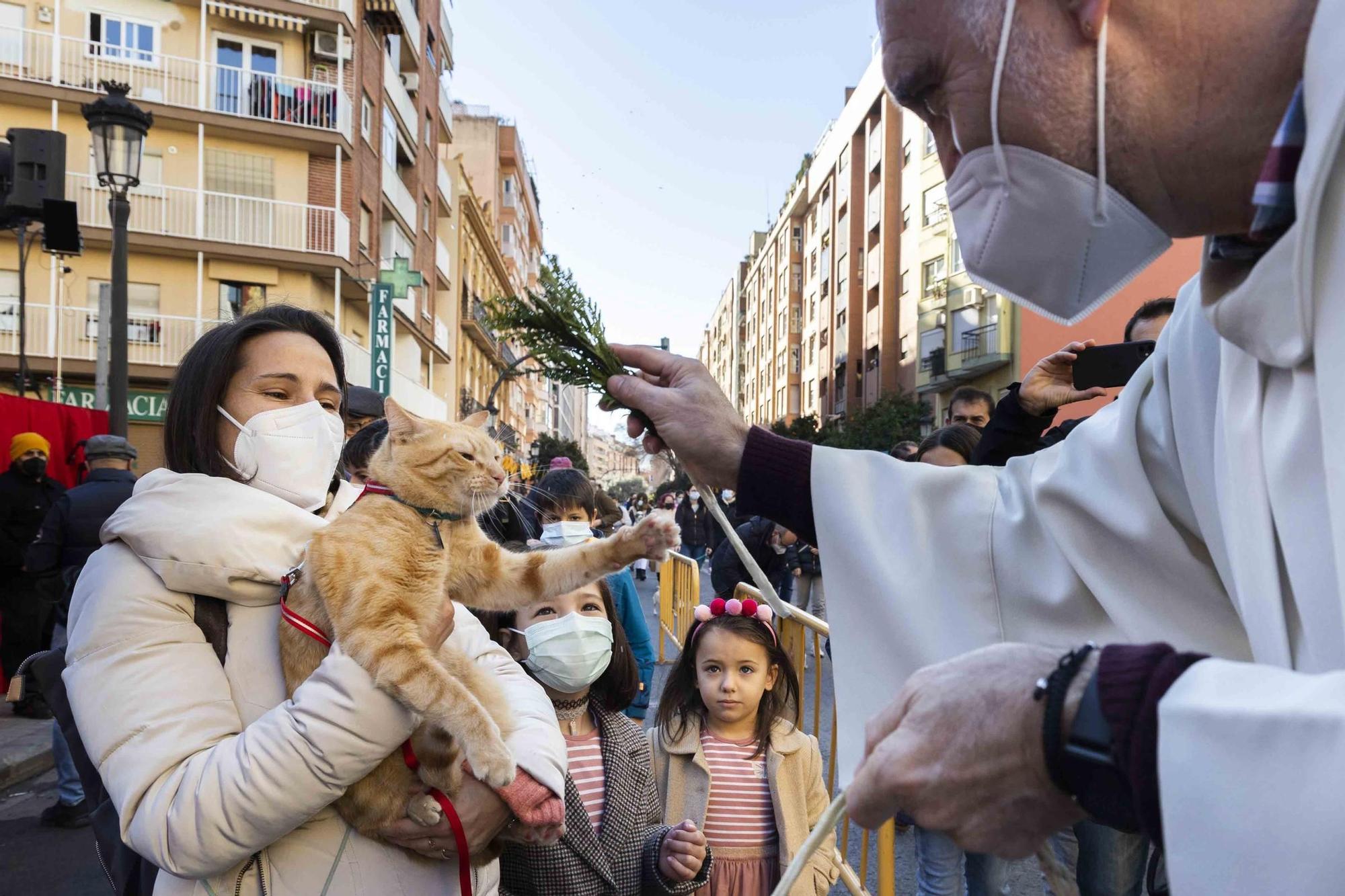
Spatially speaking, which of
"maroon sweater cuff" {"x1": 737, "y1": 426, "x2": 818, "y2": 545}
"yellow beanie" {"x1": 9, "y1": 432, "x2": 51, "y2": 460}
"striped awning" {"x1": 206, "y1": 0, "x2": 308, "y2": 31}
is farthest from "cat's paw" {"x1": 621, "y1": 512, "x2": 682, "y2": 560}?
"striped awning" {"x1": 206, "y1": 0, "x2": 308, "y2": 31}

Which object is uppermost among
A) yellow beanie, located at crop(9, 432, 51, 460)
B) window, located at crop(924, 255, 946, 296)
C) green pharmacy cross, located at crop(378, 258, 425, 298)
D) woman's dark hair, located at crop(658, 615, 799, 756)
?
window, located at crop(924, 255, 946, 296)

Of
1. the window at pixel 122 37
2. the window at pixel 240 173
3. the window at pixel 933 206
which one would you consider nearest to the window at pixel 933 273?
the window at pixel 933 206

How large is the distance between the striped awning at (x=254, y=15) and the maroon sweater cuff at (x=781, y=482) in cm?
2321

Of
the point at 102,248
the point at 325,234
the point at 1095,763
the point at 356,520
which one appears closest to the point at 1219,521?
the point at 1095,763

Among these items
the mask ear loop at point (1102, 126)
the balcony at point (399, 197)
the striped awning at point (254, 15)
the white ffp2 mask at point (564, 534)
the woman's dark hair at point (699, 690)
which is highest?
the striped awning at point (254, 15)

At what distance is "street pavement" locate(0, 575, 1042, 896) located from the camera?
425 centimetres

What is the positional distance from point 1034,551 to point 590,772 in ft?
6.53

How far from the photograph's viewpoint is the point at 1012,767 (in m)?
0.93

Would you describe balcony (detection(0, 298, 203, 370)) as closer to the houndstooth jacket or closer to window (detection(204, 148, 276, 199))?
window (detection(204, 148, 276, 199))

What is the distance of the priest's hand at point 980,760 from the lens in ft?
3.05

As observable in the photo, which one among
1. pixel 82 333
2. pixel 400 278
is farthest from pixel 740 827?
pixel 82 333

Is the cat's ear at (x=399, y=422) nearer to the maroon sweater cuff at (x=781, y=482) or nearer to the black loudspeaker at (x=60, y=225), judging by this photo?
the maroon sweater cuff at (x=781, y=482)

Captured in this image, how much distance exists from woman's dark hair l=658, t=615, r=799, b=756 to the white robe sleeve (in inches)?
74.9

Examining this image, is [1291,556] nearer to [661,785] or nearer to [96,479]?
[661,785]
